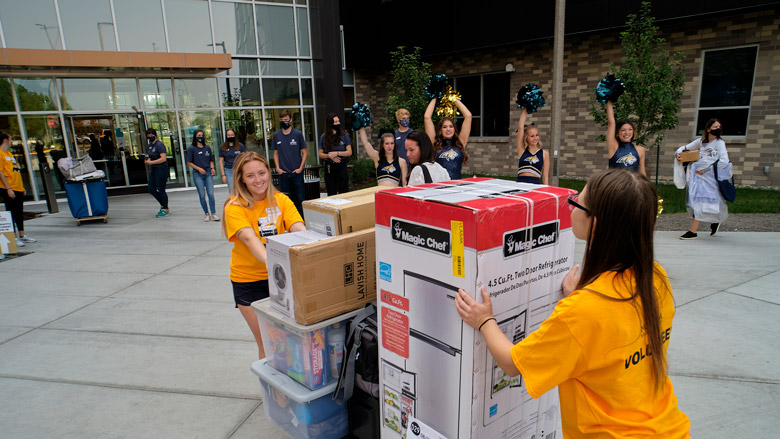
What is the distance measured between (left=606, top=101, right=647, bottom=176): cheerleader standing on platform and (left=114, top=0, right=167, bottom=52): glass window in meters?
13.6

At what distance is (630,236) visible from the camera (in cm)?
143

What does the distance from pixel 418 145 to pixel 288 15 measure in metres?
14.0

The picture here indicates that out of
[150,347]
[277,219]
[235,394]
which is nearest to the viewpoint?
[277,219]

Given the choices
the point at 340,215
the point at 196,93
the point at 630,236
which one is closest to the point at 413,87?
Answer: the point at 196,93

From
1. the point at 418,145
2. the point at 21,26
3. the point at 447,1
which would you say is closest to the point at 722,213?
the point at 418,145

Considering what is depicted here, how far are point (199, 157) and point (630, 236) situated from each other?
9.83 meters

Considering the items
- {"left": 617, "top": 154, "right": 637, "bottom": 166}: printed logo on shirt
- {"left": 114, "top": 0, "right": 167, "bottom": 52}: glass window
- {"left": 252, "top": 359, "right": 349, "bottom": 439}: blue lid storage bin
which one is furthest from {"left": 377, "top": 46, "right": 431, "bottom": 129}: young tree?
{"left": 252, "top": 359, "right": 349, "bottom": 439}: blue lid storage bin

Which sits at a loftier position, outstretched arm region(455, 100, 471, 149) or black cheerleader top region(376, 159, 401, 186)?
outstretched arm region(455, 100, 471, 149)

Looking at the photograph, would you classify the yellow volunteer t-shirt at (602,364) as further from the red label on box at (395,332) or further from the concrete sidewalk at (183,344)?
the concrete sidewalk at (183,344)

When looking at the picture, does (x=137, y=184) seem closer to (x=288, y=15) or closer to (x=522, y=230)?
(x=288, y=15)

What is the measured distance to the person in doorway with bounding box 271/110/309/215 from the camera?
864cm

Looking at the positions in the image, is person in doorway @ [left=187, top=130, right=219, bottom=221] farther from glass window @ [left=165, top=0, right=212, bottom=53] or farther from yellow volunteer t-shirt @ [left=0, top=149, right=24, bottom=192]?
glass window @ [left=165, top=0, right=212, bottom=53]

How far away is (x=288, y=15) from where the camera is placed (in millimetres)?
16094

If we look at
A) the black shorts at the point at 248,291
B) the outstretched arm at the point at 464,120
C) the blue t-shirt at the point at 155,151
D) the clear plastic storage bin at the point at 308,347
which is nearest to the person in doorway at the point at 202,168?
the blue t-shirt at the point at 155,151
